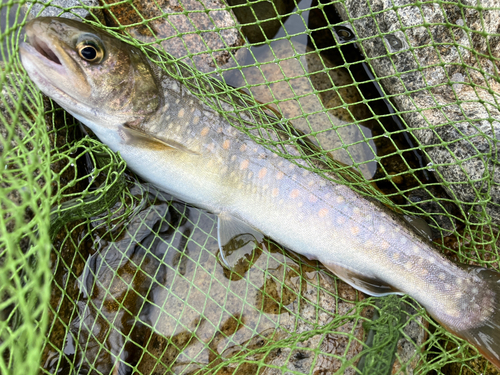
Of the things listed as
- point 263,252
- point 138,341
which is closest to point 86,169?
point 138,341

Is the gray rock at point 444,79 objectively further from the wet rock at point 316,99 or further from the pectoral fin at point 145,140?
the pectoral fin at point 145,140

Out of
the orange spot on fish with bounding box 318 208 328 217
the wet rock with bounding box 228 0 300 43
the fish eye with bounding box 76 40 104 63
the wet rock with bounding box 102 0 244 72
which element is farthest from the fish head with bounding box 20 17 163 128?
the orange spot on fish with bounding box 318 208 328 217

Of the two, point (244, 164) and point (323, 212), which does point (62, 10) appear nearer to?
point (244, 164)

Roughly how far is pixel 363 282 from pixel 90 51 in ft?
8.24

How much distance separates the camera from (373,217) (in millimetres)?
2643

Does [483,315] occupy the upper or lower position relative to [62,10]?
lower

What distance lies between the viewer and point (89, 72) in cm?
233

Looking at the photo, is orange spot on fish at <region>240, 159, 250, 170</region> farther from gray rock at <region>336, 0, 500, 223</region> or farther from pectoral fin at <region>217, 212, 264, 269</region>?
gray rock at <region>336, 0, 500, 223</region>

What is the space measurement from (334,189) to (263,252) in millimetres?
766

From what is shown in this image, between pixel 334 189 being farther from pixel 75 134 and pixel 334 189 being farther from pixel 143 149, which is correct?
pixel 75 134

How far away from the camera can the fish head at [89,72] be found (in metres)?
2.19

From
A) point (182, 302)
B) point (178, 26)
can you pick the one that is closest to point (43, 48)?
point (178, 26)

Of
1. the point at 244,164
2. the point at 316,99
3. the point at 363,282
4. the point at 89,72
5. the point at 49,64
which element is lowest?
the point at 363,282

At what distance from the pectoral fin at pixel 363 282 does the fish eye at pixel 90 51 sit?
221cm
